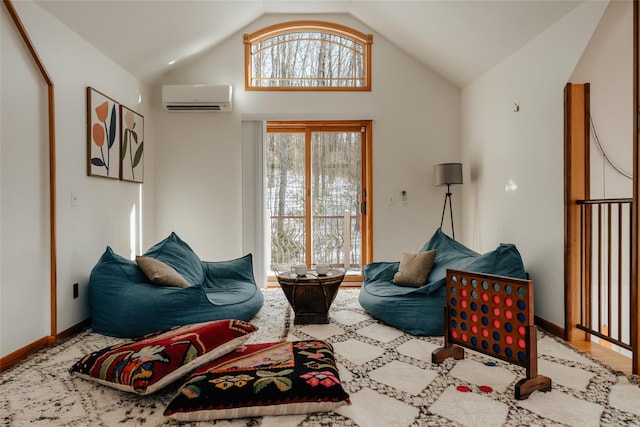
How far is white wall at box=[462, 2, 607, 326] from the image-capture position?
305cm

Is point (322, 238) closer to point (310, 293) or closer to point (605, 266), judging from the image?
point (310, 293)

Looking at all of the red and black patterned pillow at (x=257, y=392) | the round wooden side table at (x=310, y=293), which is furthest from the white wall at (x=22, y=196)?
the round wooden side table at (x=310, y=293)

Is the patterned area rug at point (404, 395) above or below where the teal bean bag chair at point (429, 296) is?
below

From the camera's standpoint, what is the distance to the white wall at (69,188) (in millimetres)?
2598

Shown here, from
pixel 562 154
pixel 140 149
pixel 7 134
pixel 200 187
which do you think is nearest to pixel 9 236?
pixel 7 134

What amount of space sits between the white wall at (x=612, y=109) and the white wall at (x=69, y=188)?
155 inches

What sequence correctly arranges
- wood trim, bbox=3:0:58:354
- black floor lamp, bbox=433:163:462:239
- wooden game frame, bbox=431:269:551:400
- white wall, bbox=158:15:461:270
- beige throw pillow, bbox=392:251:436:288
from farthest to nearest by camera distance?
1. white wall, bbox=158:15:461:270
2. black floor lamp, bbox=433:163:462:239
3. beige throw pillow, bbox=392:251:436:288
4. wood trim, bbox=3:0:58:354
5. wooden game frame, bbox=431:269:551:400

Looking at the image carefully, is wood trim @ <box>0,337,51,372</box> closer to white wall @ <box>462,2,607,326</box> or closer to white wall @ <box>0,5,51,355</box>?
white wall @ <box>0,5,51,355</box>

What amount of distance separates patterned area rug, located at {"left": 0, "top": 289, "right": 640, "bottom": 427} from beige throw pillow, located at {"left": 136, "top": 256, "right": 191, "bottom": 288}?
640 millimetres

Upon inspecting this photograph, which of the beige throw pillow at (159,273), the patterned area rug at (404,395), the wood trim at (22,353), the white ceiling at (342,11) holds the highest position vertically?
the white ceiling at (342,11)

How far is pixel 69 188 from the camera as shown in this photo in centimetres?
316

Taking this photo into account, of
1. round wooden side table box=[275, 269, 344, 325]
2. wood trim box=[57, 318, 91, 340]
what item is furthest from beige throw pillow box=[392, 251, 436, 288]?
wood trim box=[57, 318, 91, 340]

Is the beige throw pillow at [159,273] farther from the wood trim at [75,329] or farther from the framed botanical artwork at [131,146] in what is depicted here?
the framed botanical artwork at [131,146]

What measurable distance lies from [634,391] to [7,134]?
12.9ft
